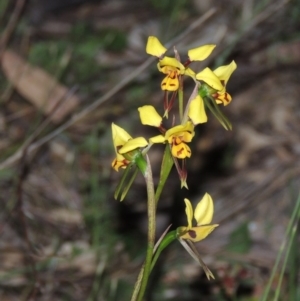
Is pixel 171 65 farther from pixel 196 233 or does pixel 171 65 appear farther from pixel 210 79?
pixel 196 233

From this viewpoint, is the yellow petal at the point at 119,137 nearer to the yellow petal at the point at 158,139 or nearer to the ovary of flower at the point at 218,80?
the yellow petal at the point at 158,139

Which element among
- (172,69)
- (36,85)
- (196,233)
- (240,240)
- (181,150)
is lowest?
(240,240)

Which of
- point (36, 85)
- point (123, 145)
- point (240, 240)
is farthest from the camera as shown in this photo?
point (36, 85)

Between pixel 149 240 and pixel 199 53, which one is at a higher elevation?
pixel 199 53

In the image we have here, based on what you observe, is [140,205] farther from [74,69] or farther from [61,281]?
[74,69]

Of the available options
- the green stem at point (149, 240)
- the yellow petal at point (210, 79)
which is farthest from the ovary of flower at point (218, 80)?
the green stem at point (149, 240)

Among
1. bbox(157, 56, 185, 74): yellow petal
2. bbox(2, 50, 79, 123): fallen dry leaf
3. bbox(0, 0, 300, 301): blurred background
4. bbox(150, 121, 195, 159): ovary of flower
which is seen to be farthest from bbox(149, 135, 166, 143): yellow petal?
bbox(2, 50, 79, 123): fallen dry leaf

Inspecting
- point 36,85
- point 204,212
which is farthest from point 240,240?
point 204,212
